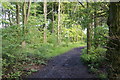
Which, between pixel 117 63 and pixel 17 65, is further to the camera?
pixel 17 65

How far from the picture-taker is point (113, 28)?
1501 mm

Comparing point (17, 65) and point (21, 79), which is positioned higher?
point (17, 65)

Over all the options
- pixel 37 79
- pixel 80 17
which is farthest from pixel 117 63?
pixel 37 79

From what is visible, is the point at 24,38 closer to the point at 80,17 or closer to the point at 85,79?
the point at 80,17

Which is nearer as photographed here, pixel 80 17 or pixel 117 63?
pixel 117 63

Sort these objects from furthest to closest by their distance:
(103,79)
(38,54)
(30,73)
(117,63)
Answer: (38,54)
(30,73)
(103,79)
(117,63)

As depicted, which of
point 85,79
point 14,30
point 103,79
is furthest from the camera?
point 14,30

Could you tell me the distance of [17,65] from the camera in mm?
4457

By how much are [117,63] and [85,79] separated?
2601 millimetres

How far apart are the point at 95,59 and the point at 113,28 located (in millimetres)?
3283

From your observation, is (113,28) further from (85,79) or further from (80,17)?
(85,79)

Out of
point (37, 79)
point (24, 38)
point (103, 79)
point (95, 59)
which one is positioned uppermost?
point (24, 38)

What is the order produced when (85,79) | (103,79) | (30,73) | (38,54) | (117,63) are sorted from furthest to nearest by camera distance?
(38,54) < (30,73) < (85,79) < (103,79) < (117,63)

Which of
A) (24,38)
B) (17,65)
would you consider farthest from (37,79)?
(24,38)
